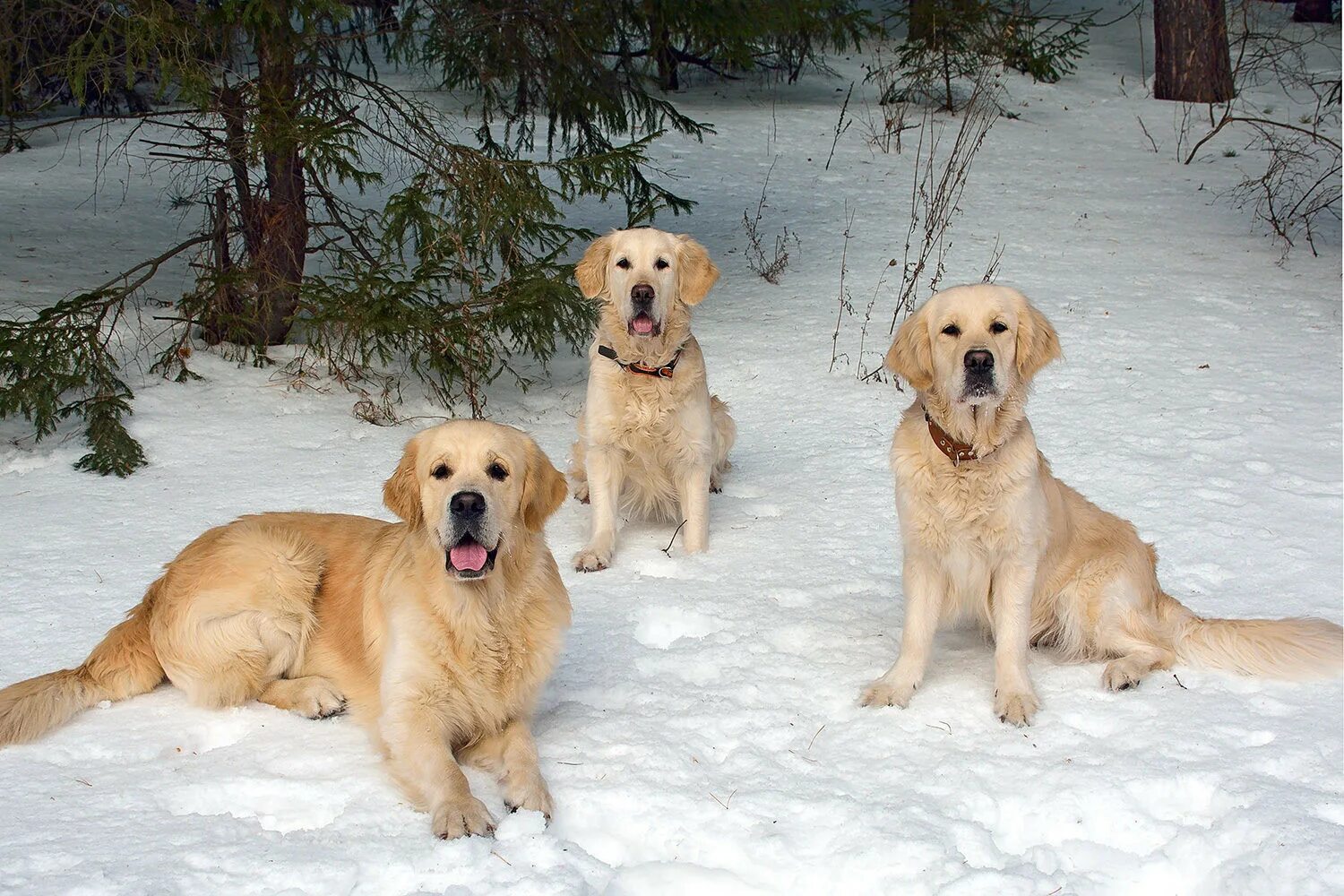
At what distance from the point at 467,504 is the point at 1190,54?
12578 millimetres

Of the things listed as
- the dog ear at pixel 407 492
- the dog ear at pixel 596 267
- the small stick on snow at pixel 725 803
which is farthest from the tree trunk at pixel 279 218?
the small stick on snow at pixel 725 803

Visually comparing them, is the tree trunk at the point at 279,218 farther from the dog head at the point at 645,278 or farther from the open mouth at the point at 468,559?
the open mouth at the point at 468,559

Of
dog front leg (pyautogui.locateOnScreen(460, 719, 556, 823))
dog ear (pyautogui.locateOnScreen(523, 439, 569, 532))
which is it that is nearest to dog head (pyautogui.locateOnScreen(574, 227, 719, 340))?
dog ear (pyautogui.locateOnScreen(523, 439, 569, 532))

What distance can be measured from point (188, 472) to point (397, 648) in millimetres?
2990

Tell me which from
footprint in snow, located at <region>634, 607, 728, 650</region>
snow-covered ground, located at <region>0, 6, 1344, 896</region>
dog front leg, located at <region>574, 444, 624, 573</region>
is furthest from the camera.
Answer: dog front leg, located at <region>574, 444, 624, 573</region>

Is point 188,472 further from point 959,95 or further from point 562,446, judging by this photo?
point 959,95

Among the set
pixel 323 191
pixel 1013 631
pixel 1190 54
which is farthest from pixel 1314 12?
pixel 1013 631

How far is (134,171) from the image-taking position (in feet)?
36.3

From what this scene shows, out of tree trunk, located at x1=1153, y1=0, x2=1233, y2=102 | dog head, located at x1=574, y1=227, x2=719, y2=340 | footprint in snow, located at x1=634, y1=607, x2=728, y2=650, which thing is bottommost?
footprint in snow, located at x1=634, y1=607, x2=728, y2=650

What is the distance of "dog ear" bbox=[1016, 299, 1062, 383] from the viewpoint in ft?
12.5

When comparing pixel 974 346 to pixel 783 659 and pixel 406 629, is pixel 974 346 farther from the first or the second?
pixel 406 629

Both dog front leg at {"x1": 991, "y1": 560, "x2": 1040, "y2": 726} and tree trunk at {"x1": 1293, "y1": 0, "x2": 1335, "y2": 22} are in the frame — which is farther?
tree trunk at {"x1": 1293, "y1": 0, "x2": 1335, "y2": 22}

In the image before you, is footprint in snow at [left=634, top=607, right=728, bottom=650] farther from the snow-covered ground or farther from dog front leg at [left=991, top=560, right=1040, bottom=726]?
dog front leg at [left=991, top=560, right=1040, bottom=726]

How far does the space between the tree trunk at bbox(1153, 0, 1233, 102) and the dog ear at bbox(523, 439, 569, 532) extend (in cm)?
1154
